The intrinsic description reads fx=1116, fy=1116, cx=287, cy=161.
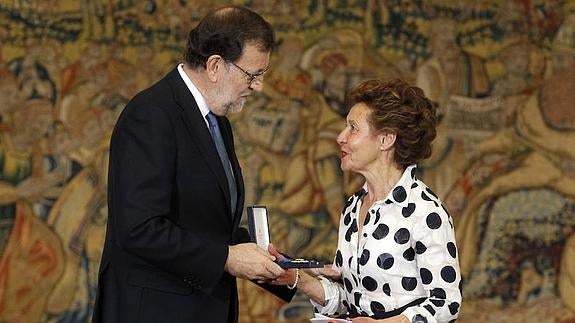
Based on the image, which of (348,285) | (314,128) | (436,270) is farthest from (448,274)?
(314,128)

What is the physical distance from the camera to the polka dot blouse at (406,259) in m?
4.09

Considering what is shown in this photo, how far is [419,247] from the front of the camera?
4.12 meters

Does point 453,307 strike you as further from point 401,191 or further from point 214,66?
point 214,66

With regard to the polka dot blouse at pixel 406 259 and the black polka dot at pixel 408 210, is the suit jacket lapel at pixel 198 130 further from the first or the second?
the black polka dot at pixel 408 210

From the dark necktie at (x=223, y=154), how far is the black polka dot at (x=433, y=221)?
2.54 feet

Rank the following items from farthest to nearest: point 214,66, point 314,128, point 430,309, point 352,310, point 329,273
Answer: point 314,128, point 329,273, point 352,310, point 214,66, point 430,309

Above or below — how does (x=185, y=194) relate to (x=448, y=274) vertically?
above

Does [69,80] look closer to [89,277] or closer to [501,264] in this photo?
[89,277]

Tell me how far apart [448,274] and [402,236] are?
224 millimetres

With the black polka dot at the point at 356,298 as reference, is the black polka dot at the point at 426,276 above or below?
above

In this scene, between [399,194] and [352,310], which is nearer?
[399,194]

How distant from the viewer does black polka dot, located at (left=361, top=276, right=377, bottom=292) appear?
4.25 m

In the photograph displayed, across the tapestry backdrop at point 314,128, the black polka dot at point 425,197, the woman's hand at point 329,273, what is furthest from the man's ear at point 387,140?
the tapestry backdrop at point 314,128

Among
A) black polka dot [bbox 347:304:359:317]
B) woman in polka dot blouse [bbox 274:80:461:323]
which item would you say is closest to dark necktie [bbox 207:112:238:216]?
woman in polka dot blouse [bbox 274:80:461:323]
